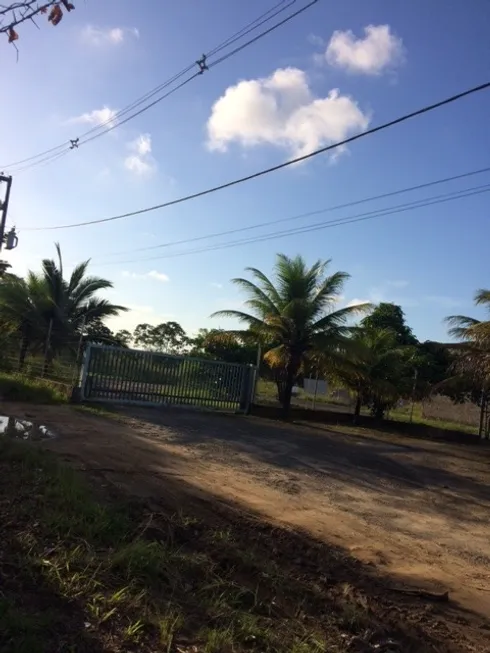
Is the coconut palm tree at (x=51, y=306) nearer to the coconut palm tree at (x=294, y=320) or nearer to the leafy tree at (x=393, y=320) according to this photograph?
the coconut palm tree at (x=294, y=320)

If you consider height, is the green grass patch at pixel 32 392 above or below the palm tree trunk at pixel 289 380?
below

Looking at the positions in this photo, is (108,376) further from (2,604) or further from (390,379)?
(2,604)

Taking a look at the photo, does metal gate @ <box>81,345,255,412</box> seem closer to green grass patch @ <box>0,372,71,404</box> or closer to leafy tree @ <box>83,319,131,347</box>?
green grass patch @ <box>0,372,71,404</box>

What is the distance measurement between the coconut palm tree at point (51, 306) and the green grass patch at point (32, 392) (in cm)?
332

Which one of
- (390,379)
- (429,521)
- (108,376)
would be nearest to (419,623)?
(429,521)

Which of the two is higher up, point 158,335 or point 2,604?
point 158,335

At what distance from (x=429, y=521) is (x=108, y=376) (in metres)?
11.7

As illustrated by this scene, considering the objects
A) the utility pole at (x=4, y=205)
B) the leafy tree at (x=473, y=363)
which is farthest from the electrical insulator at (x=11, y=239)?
the leafy tree at (x=473, y=363)

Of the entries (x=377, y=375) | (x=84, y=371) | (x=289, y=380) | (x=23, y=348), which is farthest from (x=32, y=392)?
(x=377, y=375)

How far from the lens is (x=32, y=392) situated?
16859mm

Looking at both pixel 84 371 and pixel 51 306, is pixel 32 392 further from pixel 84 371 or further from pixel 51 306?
pixel 51 306

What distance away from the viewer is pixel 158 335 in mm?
59531

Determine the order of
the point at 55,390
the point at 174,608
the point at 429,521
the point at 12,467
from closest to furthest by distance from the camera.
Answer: the point at 174,608, the point at 12,467, the point at 429,521, the point at 55,390

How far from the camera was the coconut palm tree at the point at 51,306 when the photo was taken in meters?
22.0
